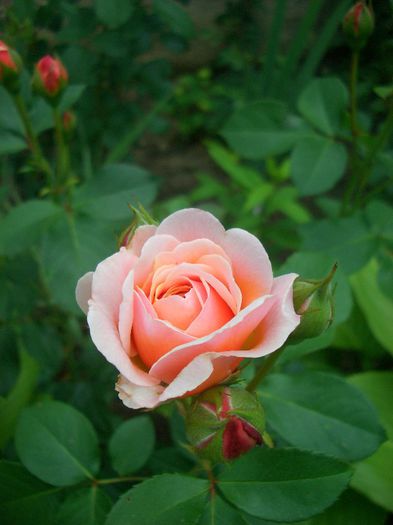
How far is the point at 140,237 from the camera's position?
458 millimetres

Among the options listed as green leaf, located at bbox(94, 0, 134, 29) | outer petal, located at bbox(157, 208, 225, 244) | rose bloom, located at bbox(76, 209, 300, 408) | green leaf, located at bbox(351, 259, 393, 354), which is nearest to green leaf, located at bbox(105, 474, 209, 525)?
rose bloom, located at bbox(76, 209, 300, 408)

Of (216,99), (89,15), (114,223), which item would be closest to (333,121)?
(114,223)

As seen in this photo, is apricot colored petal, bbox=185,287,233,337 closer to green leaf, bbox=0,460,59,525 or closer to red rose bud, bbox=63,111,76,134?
green leaf, bbox=0,460,59,525

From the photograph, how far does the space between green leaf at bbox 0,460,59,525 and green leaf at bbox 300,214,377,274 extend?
0.57m

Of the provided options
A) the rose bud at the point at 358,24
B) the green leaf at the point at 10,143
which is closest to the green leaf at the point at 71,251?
the green leaf at the point at 10,143

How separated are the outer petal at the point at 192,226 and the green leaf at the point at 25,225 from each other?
444 mm

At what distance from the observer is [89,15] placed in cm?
112

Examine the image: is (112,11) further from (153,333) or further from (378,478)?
(378,478)

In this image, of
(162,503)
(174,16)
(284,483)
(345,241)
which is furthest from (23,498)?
(174,16)

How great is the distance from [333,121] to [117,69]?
596mm

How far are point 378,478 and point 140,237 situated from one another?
2.18 ft

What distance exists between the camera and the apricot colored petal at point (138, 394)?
39cm

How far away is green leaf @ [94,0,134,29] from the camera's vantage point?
3.22ft

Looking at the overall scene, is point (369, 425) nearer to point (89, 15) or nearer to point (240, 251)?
point (240, 251)
